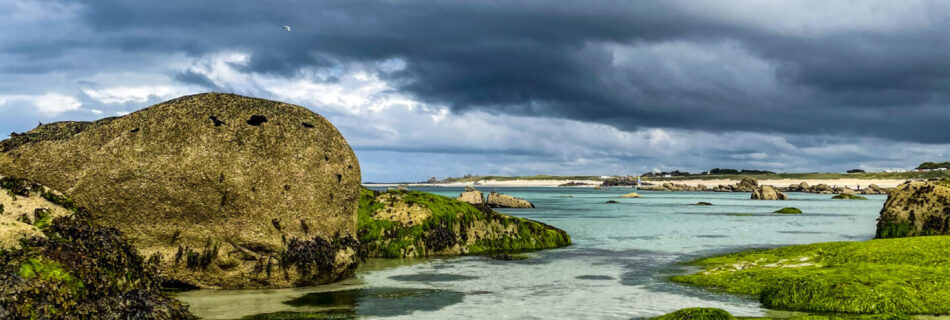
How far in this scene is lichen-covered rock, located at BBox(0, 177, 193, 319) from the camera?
6.67 metres

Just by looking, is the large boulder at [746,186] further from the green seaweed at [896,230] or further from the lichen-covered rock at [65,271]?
the lichen-covered rock at [65,271]

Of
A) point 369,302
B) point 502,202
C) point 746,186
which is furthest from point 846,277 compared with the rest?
point 746,186

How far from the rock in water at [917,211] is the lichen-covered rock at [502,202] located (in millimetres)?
30444

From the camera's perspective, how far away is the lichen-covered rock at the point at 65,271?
21.9ft

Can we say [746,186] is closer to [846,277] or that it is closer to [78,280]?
[846,277]

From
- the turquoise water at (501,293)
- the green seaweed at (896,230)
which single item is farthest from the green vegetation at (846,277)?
the green seaweed at (896,230)

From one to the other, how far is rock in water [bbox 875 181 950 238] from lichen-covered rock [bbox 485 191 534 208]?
30.4 meters

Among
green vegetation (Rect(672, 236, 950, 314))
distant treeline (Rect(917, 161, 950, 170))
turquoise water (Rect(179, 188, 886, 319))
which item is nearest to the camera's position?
green vegetation (Rect(672, 236, 950, 314))

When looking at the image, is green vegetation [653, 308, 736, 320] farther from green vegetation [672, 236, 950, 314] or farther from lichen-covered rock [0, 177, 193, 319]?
lichen-covered rock [0, 177, 193, 319]

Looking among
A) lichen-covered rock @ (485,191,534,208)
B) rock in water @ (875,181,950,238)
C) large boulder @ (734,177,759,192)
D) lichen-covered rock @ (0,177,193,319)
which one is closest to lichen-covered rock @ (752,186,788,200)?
lichen-covered rock @ (485,191,534,208)

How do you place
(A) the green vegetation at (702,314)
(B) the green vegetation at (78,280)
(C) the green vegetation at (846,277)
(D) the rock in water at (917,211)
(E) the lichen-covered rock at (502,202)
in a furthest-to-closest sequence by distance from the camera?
(E) the lichen-covered rock at (502,202) → (D) the rock in water at (917,211) → (C) the green vegetation at (846,277) → (A) the green vegetation at (702,314) → (B) the green vegetation at (78,280)

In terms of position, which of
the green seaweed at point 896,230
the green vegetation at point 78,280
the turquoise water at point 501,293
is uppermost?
the green vegetation at point 78,280

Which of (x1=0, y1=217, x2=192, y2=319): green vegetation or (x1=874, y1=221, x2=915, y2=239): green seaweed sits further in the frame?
(x1=874, y1=221, x2=915, y2=239): green seaweed

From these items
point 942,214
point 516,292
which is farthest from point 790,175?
point 516,292
